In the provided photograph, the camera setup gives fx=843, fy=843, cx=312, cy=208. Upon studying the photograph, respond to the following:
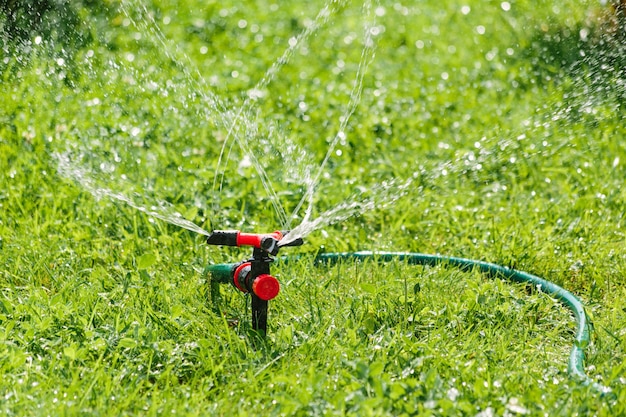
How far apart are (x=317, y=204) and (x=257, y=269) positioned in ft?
3.89

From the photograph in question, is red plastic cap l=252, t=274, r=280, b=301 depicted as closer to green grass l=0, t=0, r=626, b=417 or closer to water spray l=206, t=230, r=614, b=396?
water spray l=206, t=230, r=614, b=396

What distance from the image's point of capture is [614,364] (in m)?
2.53

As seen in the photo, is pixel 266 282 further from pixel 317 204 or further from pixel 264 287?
pixel 317 204

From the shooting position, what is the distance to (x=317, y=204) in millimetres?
A: 3686

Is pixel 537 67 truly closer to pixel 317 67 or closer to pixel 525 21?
pixel 525 21

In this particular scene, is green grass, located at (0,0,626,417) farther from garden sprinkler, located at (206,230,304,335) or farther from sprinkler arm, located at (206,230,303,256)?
sprinkler arm, located at (206,230,303,256)

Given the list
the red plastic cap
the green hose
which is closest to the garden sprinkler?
the red plastic cap

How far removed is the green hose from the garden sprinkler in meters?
0.20

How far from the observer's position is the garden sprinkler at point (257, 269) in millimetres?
2484

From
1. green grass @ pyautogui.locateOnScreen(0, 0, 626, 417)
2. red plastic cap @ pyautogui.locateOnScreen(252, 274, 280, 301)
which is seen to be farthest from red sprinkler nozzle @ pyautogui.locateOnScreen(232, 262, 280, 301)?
green grass @ pyautogui.locateOnScreen(0, 0, 626, 417)

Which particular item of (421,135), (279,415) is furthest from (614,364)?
(421,135)

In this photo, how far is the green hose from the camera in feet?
8.18

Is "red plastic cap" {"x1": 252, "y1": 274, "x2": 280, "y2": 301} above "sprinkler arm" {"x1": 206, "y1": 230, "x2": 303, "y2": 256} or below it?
below

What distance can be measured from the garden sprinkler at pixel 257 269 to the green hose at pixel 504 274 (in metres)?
0.20
